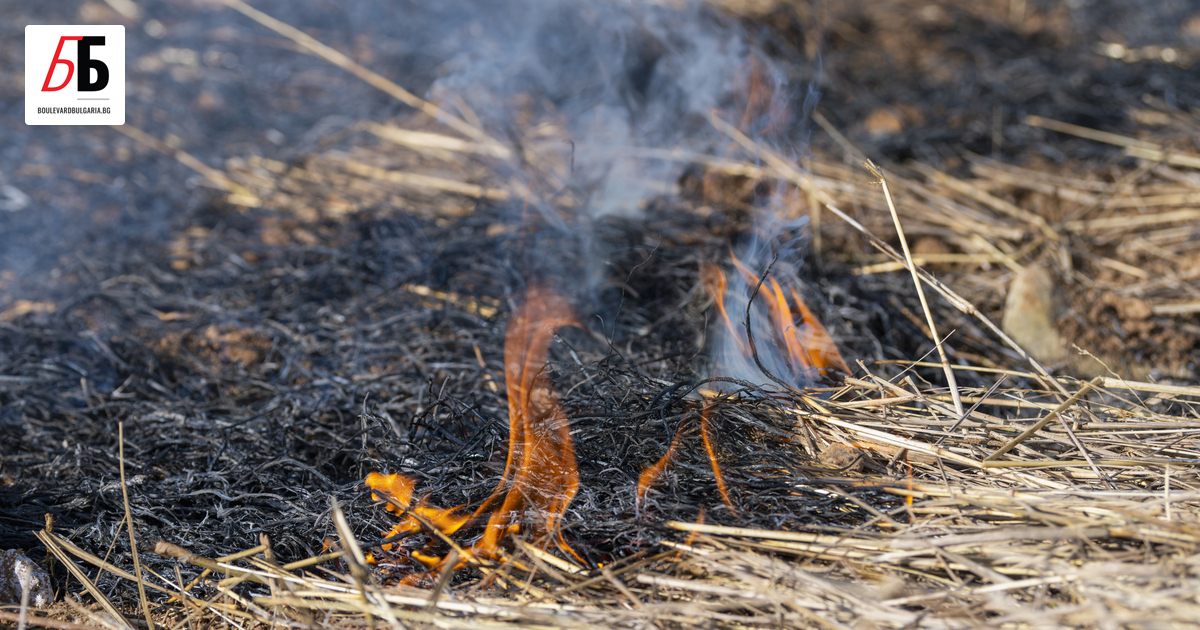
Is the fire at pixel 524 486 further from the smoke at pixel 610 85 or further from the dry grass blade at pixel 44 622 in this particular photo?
the smoke at pixel 610 85

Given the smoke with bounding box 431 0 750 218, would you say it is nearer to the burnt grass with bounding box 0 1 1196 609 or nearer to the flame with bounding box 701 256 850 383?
the burnt grass with bounding box 0 1 1196 609

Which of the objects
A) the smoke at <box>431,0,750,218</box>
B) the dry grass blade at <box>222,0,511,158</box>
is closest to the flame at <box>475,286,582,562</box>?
the smoke at <box>431,0,750,218</box>

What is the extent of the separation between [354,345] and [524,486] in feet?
4.44

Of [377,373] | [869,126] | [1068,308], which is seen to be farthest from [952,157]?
[377,373]

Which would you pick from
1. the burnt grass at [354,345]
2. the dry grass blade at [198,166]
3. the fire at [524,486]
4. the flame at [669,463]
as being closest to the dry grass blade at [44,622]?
the burnt grass at [354,345]

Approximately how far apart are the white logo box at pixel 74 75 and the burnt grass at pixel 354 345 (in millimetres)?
196

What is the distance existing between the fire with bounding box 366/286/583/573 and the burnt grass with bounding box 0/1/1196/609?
0.17ft

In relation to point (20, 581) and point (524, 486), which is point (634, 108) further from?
Result: point (20, 581)

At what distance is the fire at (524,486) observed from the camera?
Answer: 1795 mm

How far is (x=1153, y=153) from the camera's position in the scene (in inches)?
150

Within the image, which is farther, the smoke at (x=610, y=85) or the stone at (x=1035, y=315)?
the smoke at (x=610, y=85)

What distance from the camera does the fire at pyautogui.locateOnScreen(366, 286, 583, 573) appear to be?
1.79m

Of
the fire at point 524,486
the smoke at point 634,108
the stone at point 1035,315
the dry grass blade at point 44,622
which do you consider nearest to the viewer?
the dry grass blade at point 44,622

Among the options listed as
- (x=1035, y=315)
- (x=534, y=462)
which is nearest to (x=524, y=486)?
(x=534, y=462)
